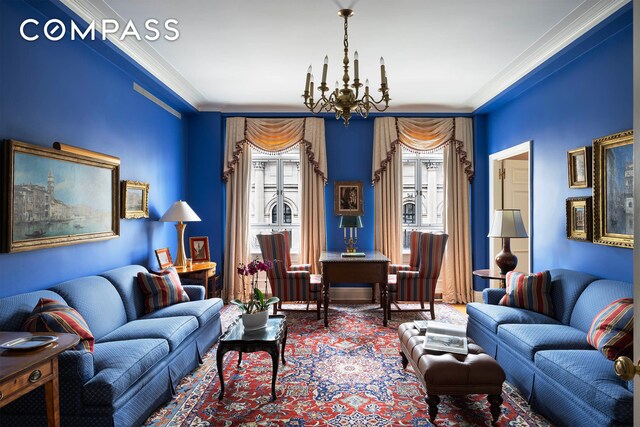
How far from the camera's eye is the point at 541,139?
4371 mm

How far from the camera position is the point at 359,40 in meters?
3.69

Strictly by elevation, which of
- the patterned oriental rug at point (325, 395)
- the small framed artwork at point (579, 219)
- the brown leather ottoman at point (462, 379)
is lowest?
the patterned oriental rug at point (325, 395)

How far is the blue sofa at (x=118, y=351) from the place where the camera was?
7.08 feet

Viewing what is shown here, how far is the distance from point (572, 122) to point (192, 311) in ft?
13.4

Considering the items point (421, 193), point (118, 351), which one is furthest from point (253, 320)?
point (421, 193)

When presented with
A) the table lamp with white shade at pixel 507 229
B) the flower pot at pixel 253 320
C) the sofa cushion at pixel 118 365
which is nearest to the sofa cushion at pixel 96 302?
the sofa cushion at pixel 118 365

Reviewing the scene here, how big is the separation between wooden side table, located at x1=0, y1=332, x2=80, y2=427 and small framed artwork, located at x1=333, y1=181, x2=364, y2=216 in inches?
172

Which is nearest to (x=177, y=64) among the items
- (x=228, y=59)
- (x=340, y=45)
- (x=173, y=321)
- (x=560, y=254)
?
(x=228, y=59)

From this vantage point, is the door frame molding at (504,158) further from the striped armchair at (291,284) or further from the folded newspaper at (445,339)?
the striped armchair at (291,284)

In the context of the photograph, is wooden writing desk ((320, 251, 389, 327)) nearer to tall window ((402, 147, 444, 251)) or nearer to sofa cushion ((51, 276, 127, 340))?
tall window ((402, 147, 444, 251))

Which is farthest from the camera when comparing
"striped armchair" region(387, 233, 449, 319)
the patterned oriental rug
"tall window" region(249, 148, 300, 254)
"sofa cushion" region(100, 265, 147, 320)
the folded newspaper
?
"tall window" region(249, 148, 300, 254)

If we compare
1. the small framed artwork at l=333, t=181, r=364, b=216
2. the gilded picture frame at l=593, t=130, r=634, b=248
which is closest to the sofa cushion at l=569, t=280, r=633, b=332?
the gilded picture frame at l=593, t=130, r=634, b=248

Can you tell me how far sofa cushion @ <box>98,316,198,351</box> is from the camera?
292cm

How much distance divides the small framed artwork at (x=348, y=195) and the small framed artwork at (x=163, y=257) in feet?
→ 8.33
